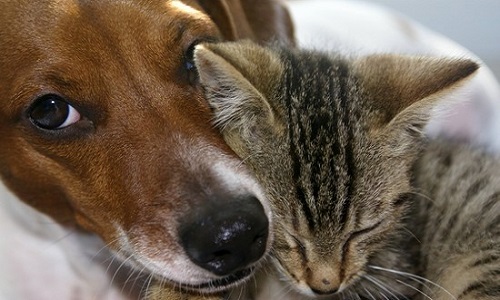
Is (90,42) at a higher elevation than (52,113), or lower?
higher

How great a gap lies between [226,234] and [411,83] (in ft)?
1.63

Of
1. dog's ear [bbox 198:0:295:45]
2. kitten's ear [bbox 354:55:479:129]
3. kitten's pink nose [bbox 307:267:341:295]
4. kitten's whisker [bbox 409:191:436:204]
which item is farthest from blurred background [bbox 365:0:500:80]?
kitten's pink nose [bbox 307:267:341:295]

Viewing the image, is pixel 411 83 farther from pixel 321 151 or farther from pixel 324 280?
pixel 324 280

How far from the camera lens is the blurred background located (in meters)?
4.04

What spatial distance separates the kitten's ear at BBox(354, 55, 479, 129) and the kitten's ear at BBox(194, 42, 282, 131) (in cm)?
22

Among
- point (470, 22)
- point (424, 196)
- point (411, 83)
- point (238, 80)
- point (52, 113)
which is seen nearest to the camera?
point (238, 80)

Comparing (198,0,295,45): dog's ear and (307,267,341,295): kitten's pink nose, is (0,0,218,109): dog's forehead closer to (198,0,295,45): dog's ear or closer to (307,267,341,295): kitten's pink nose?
(198,0,295,45): dog's ear

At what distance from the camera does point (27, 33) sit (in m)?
1.77

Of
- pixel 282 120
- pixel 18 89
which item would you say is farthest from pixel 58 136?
pixel 282 120

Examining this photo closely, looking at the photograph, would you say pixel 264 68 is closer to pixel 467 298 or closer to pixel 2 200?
pixel 467 298

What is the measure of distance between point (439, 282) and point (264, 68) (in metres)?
0.64

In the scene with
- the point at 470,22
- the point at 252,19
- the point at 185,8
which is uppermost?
the point at 185,8

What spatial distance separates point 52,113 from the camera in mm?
1768

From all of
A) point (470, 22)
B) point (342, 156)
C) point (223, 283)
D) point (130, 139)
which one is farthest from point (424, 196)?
point (470, 22)
